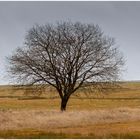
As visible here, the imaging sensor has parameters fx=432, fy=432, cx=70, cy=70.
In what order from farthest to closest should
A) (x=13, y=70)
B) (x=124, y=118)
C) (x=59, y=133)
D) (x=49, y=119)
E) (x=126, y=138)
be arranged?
(x=13, y=70) → (x=124, y=118) → (x=49, y=119) → (x=59, y=133) → (x=126, y=138)

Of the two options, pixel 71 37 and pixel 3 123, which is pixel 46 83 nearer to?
pixel 71 37

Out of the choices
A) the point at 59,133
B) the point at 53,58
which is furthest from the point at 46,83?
the point at 59,133

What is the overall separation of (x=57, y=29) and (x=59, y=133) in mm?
25207

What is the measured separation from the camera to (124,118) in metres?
41.8

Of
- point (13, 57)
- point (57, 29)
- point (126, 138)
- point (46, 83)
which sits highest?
point (57, 29)

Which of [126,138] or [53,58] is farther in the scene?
[53,58]

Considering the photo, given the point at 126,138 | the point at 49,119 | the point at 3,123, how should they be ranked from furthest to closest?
the point at 49,119, the point at 3,123, the point at 126,138

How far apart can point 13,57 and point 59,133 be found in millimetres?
22960

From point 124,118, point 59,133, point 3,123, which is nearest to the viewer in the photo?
point 59,133

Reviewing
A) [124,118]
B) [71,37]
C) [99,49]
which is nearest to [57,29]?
[71,37]

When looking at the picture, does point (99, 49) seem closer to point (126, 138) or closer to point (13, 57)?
point (13, 57)

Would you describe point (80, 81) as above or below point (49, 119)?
above

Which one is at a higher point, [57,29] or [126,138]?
[57,29]

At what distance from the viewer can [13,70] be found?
162 feet
